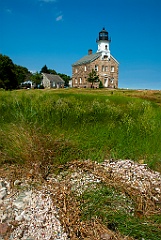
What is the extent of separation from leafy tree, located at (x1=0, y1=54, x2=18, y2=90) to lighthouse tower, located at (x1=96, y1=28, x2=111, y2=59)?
1945 cm

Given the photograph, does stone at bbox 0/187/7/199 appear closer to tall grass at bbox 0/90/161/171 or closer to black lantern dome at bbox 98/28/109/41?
tall grass at bbox 0/90/161/171

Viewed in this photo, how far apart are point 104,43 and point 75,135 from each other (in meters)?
45.3

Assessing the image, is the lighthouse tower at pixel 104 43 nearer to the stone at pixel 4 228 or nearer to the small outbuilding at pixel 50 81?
the small outbuilding at pixel 50 81

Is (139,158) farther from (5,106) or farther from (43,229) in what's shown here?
(5,106)

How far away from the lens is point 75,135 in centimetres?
404

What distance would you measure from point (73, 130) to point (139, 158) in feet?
4.49

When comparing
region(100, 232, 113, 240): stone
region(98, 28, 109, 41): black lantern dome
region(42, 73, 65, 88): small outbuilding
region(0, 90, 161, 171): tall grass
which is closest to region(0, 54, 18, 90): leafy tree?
region(42, 73, 65, 88): small outbuilding

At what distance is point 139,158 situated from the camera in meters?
3.83

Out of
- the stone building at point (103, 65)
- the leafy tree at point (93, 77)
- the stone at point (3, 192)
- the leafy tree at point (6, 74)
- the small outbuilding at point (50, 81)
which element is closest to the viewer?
the stone at point (3, 192)

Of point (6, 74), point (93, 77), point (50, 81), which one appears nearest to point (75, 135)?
point (93, 77)

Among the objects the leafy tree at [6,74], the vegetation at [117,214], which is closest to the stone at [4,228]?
the vegetation at [117,214]

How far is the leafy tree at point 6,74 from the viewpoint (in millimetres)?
40562

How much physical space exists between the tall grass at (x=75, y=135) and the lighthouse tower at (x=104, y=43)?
42710 mm

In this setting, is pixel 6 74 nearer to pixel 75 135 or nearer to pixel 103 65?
pixel 103 65
